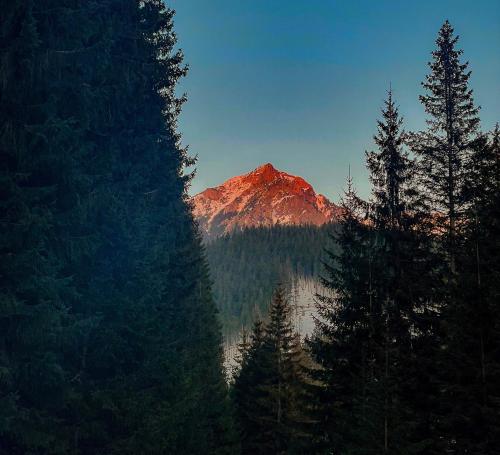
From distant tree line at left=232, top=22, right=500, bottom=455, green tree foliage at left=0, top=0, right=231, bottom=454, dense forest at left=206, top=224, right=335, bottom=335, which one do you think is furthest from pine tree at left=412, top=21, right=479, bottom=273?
dense forest at left=206, top=224, right=335, bottom=335

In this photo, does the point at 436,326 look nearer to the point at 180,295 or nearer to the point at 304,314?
the point at 180,295

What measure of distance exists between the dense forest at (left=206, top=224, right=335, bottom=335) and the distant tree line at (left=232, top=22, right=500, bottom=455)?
373 feet

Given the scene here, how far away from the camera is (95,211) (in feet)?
35.9

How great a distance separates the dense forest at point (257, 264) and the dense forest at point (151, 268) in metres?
114

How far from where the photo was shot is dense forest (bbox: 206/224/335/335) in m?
140

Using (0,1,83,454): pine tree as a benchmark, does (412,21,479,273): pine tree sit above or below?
above

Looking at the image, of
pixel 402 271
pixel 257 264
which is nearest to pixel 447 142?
pixel 402 271

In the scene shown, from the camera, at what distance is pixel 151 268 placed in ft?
43.7

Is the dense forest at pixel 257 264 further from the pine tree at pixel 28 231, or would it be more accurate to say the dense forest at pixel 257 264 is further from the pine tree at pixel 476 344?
the pine tree at pixel 28 231

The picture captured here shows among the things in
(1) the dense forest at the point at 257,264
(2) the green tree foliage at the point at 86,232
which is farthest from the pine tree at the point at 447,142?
(1) the dense forest at the point at 257,264

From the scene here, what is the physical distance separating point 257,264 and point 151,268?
500ft

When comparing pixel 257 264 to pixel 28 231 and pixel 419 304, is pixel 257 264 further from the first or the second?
pixel 28 231

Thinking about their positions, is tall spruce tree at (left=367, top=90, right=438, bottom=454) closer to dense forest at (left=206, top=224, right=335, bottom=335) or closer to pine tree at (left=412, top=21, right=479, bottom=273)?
pine tree at (left=412, top=21, right=479, bottom=273)

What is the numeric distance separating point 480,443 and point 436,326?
17.1 feet
